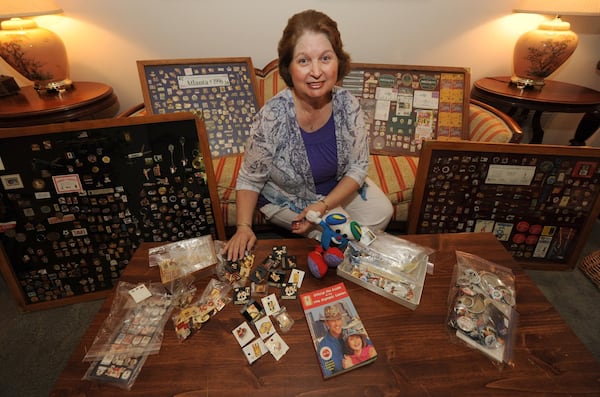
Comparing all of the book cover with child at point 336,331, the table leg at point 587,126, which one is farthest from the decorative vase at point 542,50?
the book cover with child at point 336,331

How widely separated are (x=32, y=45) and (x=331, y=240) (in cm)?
175

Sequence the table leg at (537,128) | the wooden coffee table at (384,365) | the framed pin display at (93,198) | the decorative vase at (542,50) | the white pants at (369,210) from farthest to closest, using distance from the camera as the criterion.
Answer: the table leg at (537,128), the decorative vase at (542,50), the white pants at (369,210), the framed pin display at (93,198), the wooden coffee table at (384,365)

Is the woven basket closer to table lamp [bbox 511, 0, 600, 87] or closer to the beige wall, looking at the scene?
table lamp [bbox 511, 0, 600, 87]

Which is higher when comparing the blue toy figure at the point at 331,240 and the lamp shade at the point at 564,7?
the lamp shade at the point at 564,7

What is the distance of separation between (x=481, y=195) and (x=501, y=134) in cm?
41

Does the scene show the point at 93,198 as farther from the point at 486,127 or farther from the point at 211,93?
the point at 486,127

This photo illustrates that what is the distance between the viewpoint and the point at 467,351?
2.62 ft

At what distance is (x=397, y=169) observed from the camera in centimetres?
171

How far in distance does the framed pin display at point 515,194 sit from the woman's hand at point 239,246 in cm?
79

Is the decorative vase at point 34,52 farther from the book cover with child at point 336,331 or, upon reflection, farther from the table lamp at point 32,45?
the book cover with child at point 336,331

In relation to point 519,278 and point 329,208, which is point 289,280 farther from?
point 519,278

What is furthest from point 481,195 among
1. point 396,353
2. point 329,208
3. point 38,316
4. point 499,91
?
point 38,316

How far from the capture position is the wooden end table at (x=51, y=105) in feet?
5.11

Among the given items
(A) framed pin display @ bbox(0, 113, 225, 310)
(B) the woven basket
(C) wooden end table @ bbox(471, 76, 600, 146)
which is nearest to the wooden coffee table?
(A) framed pin display @ bbox(0, 113, 225, 310)
